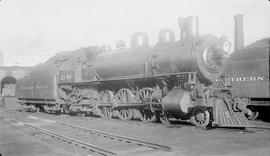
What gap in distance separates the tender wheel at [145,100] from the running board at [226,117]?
264cm

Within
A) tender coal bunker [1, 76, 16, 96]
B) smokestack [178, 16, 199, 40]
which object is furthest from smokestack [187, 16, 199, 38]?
tender coal bunker [1, 76, 16, 96]

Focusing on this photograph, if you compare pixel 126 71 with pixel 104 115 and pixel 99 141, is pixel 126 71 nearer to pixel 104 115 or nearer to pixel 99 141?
pixel 104 115

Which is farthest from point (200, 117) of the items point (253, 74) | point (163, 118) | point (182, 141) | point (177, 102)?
point (253, 74)

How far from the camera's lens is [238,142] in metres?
7.77

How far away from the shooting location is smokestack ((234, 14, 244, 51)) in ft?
62.0

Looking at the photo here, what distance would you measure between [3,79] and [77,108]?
26.1 metres

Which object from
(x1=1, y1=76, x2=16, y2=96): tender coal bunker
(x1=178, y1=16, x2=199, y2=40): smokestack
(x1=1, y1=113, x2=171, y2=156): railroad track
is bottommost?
(x1=1, y1=113, x2=171, y2=156): railroad track

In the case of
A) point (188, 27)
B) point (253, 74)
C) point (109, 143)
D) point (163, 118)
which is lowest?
point (109, 143)

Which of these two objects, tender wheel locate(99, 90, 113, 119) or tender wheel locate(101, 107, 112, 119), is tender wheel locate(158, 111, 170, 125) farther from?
tender wheel locate(101, 107, 112, 119)

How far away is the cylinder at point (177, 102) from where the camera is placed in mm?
10234

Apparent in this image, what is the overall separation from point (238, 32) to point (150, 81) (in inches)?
363

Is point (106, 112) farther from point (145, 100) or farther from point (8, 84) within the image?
point (8, 84)

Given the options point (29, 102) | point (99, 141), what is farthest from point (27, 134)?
point (29, 102)

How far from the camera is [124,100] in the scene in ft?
43.9
